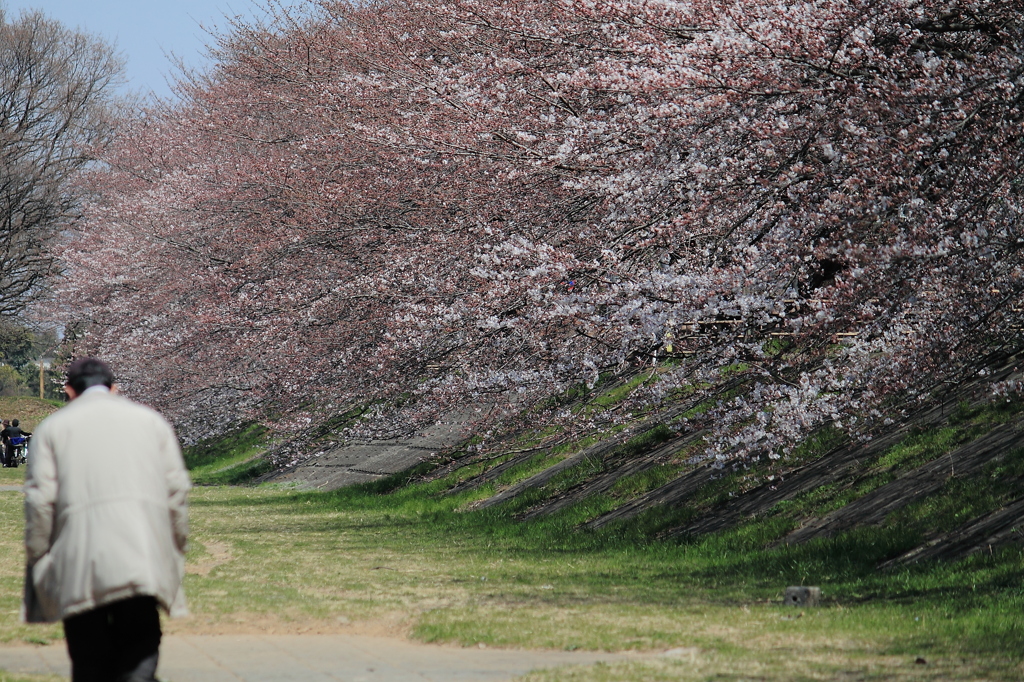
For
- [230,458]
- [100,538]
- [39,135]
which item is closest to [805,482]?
[100,538]

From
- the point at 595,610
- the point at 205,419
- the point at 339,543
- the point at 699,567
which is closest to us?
the point at 595,610

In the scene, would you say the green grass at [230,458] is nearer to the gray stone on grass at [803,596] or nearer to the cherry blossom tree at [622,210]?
the cherry blossom tree at [622,210]

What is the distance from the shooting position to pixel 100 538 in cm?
463

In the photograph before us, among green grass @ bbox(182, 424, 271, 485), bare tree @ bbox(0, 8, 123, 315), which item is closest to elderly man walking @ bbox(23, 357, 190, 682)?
green grass @ bbox(182, 424, 271, 485)

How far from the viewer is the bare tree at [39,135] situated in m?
44.3

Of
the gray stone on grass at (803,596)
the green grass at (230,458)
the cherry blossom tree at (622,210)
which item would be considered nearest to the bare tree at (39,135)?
the green grass at (230,458)

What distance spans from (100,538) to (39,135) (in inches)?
1748

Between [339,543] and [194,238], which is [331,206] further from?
[194,238]

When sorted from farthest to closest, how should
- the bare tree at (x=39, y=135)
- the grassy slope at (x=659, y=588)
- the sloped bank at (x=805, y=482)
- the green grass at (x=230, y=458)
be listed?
1. the bare tree at (x=39, y=135)
2. the green grass at (x=230, y=458)
3. the sloped bank at (x=805, y=482)
4. the grassy slope at (x=659, y=588)

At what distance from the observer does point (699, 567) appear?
11.5 meters

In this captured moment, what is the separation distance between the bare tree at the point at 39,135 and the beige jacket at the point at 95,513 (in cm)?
4111

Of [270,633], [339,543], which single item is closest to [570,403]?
[339,543]

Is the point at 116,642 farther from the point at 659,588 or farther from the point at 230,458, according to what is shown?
the point at 230,458

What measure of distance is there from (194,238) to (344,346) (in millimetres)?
9356
